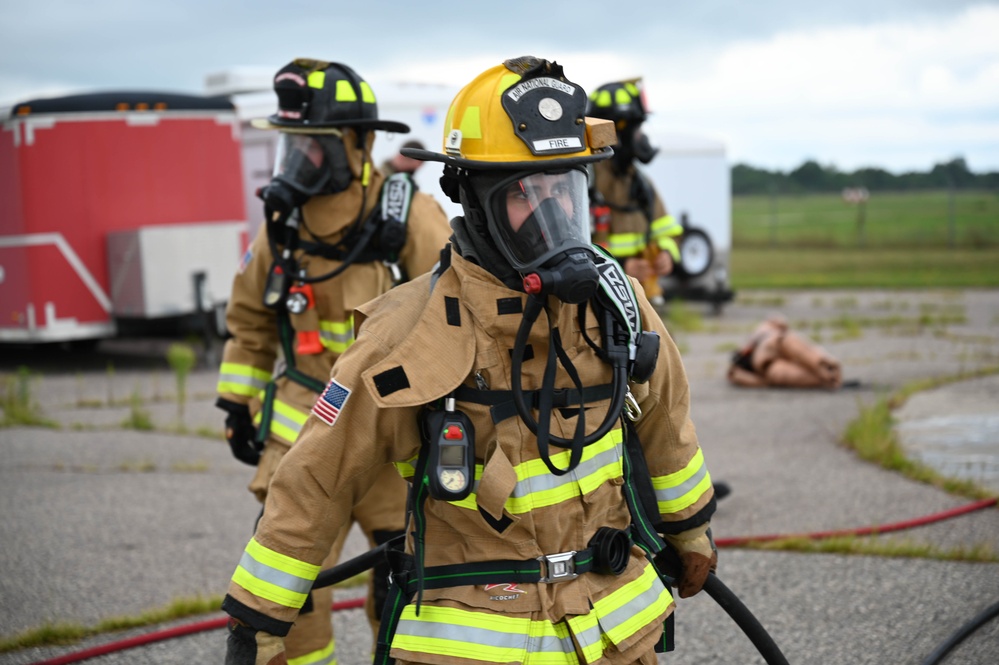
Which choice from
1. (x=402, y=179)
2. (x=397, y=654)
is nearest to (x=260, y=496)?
(x=402, y=179)

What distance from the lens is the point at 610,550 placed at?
254 centimetres

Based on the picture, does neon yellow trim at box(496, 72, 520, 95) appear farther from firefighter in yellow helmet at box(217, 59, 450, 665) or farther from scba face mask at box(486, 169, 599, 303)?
firefighter in yellow helmet at box(217, 59, 450, 665)

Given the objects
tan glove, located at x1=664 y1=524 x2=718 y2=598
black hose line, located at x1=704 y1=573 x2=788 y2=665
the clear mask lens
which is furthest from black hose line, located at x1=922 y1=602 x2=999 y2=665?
the clear mask lens

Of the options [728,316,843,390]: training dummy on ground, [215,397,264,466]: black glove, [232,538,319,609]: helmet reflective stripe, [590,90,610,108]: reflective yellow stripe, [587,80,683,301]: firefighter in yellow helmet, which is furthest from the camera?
[728,316,843,390]: training dummy on ground

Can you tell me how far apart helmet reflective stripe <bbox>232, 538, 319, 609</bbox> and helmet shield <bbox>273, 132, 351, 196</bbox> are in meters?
1.95

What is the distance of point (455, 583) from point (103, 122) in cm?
1097

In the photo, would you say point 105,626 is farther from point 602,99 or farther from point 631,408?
point 602,99

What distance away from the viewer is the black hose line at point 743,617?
9.47 ft

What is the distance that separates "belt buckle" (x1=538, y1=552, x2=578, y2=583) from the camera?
2469 mm

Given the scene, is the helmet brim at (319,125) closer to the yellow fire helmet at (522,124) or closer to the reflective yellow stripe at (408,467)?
the yellow fire helmet at (522,124)

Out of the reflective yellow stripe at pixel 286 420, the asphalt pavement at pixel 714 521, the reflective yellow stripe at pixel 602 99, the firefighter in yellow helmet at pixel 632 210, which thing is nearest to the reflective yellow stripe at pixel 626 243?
the firefighter in yellow helmet at pixel 632 210

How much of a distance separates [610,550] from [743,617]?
0.57 metres

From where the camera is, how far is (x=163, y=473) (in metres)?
7.42

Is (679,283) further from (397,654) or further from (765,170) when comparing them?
(765,170)
